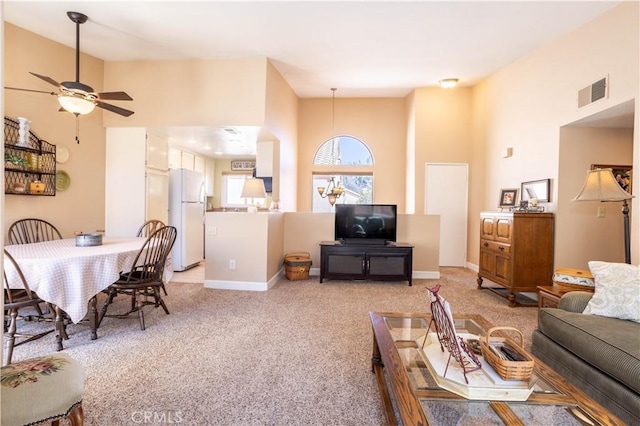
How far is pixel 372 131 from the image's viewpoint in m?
6.59

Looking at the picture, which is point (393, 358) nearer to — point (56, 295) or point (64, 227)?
point (56, 295)

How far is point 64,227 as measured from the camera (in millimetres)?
3918

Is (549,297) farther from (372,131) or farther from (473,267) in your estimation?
(372,131)

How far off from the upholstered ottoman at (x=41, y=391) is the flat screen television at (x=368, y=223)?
3.70 m

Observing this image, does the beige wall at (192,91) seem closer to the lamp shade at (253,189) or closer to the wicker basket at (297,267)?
the lamp shade at (253,189)

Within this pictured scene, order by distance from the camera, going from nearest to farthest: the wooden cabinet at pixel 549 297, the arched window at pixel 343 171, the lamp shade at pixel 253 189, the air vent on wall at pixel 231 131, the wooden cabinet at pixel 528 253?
the wooden cabinet at pixel 549 297
the wooden cabinet at pixel 528 253
the air vent on wall at pixel 231 131
the lamp shade at pixel 253 189
the arched window at pixel 343 171

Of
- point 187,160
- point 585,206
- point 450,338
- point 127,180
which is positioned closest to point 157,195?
point 127,180

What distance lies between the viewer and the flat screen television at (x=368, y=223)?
464 centimetres

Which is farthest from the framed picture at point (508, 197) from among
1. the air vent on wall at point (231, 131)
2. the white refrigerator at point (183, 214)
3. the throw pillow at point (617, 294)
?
the white refrigerator at point (183, 214)

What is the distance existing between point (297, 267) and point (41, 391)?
354cm

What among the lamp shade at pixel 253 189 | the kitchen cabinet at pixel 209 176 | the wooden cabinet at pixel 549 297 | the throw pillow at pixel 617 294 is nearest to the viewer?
the throw pillow at pixel 617 294

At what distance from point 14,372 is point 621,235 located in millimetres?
5248

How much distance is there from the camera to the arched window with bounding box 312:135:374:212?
6668 mm

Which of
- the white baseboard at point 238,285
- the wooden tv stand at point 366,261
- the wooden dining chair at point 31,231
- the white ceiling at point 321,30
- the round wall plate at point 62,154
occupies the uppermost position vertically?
the white ceiling at point 321,30
